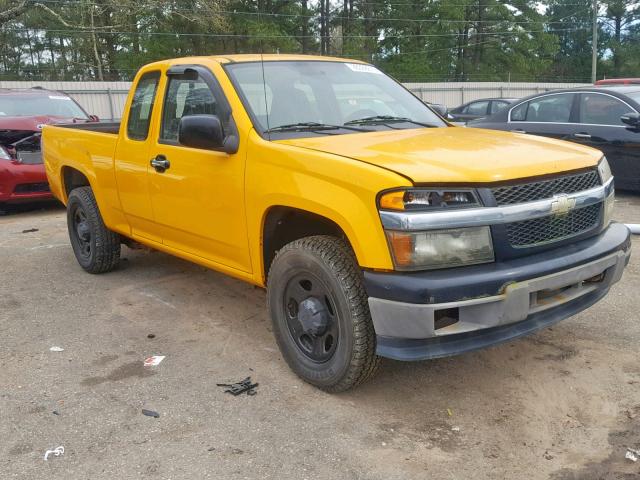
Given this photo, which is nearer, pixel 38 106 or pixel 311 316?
pixel 311 316

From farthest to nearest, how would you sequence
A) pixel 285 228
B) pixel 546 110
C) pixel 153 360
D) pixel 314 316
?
1. pixel 546 110
2. pixel 153 360
3. pixel 285 228
4. pixel 314 316

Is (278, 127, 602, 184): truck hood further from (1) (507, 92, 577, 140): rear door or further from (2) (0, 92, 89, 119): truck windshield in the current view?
(2) (0, 92, 89, 119): truck windshield

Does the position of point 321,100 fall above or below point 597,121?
above

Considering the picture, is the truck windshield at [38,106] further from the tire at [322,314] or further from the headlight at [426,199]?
the headlight at [426,199]

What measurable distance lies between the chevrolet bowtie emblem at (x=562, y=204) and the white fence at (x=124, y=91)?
1952cm

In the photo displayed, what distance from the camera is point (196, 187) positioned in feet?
13.4

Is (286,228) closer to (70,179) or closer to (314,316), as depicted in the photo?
(314,316)

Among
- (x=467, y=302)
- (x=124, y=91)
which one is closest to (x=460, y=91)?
(x=124, y=91)

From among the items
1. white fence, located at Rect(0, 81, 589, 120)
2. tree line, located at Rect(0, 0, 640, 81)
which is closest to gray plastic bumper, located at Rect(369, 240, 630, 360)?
white fence, located at Rect(0, 81, 589, 120)

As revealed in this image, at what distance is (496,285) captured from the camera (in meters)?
2.88

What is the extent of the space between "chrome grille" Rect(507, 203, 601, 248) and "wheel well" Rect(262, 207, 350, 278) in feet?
3.07

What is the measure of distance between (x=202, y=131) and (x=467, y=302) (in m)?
1.80

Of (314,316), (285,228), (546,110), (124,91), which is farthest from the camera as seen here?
(124,91)

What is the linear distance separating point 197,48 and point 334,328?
3828cm
